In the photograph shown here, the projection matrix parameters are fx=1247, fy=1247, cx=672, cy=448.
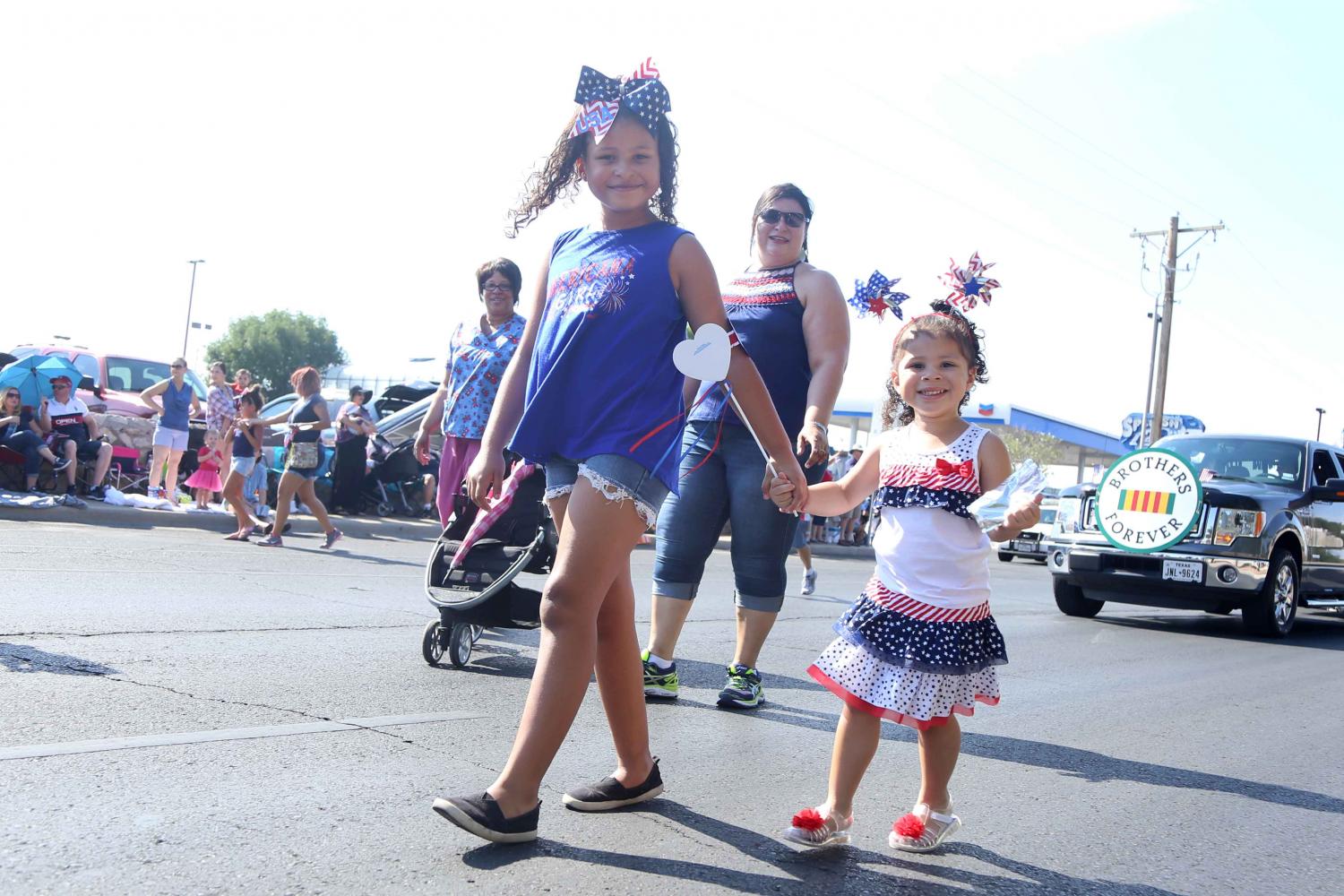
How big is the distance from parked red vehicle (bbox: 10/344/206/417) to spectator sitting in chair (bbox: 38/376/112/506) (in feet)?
5.57

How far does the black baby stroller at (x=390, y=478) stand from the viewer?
16.3 metres

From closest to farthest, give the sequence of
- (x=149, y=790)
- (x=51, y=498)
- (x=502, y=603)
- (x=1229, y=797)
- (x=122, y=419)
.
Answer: (x=149, y=790) < (x=1229, y=797) < (x=502, y=603) < (x=51, y=498) < (x=122, y=419)

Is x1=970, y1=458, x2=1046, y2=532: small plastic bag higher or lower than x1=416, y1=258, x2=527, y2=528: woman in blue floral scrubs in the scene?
lower

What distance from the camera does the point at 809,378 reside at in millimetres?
5000

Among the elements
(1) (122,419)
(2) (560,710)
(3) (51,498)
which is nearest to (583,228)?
(2) (560,710)

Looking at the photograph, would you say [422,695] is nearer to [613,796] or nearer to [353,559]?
[613,796]

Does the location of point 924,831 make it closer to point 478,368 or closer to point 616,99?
point 616,99

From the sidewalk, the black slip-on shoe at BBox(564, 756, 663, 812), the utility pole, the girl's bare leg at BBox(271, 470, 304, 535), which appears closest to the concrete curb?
the sidewalk

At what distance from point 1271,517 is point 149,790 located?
32.0 feet

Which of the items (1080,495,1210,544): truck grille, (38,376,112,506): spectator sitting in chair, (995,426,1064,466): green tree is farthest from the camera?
(995,426,1064,466): green tree

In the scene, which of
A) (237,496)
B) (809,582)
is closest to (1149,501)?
(809,582)

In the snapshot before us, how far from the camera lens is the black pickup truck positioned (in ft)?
34.2

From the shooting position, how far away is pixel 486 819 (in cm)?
A: 297

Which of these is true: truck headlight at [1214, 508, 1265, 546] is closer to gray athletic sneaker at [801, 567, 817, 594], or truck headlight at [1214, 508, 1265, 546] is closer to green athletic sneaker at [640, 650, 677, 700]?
gray athletic sneaker at [801, 567, 817, 594]
